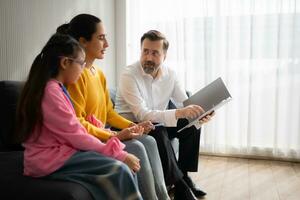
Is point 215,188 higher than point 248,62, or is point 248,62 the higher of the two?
point 248,62

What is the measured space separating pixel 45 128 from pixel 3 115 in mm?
388

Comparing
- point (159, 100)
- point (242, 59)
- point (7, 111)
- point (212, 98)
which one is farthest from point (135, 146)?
point (242, 59)

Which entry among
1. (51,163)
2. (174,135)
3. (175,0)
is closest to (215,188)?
(174,135)

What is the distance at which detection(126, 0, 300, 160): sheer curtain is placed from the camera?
8.64 ft

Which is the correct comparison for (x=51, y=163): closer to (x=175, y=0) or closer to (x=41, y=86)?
(x=41, y=86)

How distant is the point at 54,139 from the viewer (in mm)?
1130

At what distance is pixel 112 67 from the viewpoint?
2.96m

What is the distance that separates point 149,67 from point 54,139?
1.00m

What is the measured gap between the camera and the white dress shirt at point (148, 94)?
1883mm

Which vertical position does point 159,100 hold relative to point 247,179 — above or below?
above

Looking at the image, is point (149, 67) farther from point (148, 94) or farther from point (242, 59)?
point (242, 59)

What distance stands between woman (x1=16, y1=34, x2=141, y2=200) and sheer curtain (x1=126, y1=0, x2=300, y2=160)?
182 centimetres

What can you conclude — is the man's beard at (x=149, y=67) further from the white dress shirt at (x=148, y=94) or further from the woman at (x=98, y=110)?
the woman at (x=98, y=110)

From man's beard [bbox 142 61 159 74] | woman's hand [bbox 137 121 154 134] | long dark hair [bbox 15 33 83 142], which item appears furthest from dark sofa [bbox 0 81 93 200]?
man's beard [bbox 142 61 159 74]
